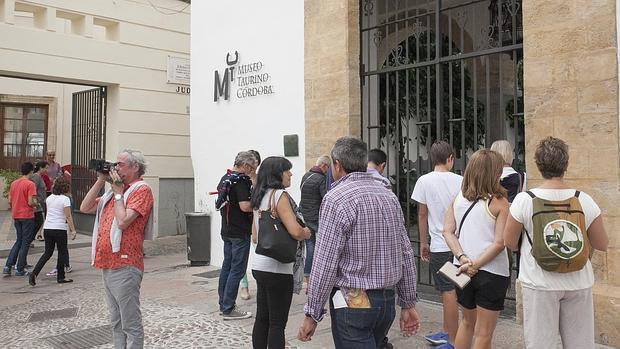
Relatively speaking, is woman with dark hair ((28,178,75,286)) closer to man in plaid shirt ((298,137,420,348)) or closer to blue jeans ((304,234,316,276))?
blue jeans ((304,234,316,276))

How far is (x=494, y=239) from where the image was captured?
3.50 m

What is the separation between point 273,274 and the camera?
4012 mm

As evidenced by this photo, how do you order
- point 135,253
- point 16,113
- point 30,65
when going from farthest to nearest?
point 16,113 < point 30,65 < point 135,253

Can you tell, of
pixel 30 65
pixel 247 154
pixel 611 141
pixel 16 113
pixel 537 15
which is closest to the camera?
pixel 611 141

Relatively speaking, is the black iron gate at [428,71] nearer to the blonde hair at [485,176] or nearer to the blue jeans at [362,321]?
the blonde hair at [485,176]

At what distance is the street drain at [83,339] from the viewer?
16.8 feet

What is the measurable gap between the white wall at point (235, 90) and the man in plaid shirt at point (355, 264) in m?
4.62

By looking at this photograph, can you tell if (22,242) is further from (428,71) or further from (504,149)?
(504,149)

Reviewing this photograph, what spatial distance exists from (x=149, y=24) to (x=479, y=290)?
11580mm

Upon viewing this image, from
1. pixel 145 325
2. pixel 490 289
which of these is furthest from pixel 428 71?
pixel 145 325

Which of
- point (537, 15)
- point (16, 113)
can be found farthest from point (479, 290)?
point (16, 113)

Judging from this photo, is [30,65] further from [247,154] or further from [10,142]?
[10,142]

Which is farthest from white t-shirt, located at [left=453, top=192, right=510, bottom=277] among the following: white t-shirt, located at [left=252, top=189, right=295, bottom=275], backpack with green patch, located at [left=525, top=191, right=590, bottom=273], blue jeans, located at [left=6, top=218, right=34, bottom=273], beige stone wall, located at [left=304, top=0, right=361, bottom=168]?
blue jeans, located at [left=6, top=218, right=34, bottom=273]

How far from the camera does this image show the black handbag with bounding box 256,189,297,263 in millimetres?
3953
